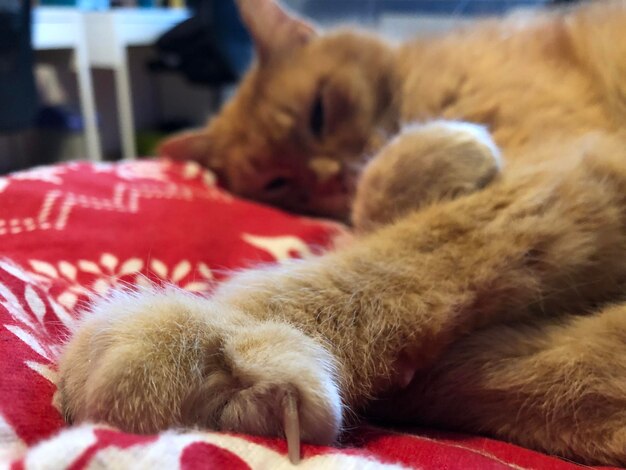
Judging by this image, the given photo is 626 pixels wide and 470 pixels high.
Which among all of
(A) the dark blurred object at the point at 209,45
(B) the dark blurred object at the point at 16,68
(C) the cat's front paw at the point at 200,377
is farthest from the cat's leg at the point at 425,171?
(A) the dark blurred object at the point at 209,45

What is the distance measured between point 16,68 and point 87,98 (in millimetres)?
640

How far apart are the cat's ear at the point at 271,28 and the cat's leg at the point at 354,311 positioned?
Result: 2.85 ft

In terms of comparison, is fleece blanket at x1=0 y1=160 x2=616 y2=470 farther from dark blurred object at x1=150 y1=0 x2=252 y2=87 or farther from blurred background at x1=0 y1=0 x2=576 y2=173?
dark blurred object at x1=150 y1=0 x2=252 y2=87

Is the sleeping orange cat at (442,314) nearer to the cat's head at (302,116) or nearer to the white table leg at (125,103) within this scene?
the cat's head at (302,116)

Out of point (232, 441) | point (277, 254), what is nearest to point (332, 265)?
point (232, 441)

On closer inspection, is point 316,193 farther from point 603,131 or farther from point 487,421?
point 487,421

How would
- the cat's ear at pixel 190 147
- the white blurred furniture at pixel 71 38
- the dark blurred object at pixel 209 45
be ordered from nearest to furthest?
the cat's ear at pixel 190 147 < the white blurred furniture at pixel 71 38 < the dark blurred object at pixel 209 45

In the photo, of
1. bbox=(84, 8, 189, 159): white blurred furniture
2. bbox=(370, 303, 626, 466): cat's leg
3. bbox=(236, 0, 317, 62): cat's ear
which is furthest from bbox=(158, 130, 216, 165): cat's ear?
bbox=(84, 8, 189, 159): white blurred furniture

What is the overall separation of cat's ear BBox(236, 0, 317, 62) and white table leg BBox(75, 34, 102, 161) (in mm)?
Answer: 1676

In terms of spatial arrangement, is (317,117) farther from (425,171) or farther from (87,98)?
(87,98)

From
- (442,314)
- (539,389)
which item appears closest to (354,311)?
(442,314)

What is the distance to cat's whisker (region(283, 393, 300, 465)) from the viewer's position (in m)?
0.47

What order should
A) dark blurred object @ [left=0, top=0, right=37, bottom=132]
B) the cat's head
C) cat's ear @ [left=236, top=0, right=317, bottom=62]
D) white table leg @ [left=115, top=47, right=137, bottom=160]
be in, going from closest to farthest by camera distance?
the cat's head
cat's ear @ [left=236, top=0, right=317, bottom=62]
dark blurred object @ [left=0, top=0, right=37, bottom=132]
white table leg @ [left=115, top=47, right=137, bottom=160]

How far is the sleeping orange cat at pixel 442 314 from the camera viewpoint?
49 cm
